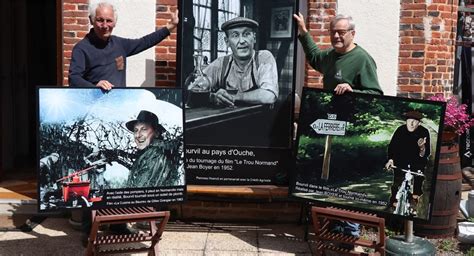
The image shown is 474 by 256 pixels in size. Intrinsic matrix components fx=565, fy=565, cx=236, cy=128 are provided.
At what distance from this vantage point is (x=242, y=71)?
5.28 metres

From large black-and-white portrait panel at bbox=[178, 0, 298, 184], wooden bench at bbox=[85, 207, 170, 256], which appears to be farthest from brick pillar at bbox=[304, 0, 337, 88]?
wooden bench at bbox=[85, 207, 170, 256]

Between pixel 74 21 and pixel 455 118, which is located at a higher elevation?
pixel 74 21

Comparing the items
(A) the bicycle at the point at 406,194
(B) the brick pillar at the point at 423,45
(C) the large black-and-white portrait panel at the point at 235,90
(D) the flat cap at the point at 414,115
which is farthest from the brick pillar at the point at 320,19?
(A) the bicycle at the point at 406,194

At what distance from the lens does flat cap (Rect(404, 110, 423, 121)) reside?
418cm

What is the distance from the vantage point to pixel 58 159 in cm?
404

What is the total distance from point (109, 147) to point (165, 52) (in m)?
1.73

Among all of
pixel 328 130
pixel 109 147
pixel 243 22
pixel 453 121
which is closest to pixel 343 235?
pixel 328 130

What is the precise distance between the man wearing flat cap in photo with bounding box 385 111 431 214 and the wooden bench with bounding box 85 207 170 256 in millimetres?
1734

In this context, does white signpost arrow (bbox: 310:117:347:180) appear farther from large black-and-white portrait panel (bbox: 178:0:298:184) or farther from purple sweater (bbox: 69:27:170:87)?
purple sweater (bbox: 69:27:170:87)

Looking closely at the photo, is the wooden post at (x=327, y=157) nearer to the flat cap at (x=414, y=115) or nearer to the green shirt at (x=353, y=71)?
the green shirt at (x=353, y=71)

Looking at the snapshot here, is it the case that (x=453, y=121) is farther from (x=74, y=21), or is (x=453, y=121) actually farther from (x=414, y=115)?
(x=74, y=21)

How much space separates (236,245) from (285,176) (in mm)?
826

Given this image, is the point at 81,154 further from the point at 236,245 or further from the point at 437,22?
the point at 437,22

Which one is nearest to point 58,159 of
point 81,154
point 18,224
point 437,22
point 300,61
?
point 81,154
